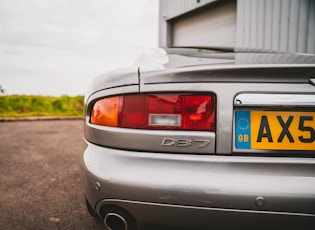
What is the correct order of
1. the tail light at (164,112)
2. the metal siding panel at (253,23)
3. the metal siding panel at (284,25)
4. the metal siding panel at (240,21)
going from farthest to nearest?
the metal siding panel at (240,21)
the metal siding panel at (253,23)
the metal siding panel at (284,25)
the tail light at (164,112)

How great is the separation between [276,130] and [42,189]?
2.10 metres

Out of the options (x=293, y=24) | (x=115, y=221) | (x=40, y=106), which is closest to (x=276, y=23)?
(x=293, y=24)

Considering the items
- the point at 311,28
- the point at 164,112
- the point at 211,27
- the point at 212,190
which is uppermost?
the point at 211,27

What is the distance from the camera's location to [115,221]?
1.01 metres

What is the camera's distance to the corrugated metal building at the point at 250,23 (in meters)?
4.48

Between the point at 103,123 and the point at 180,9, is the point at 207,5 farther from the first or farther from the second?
the point at 103,123

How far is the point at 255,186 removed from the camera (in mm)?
855

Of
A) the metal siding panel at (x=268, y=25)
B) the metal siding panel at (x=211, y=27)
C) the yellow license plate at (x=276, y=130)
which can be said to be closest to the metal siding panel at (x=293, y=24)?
the metal siding panel at (x=268, y=25)

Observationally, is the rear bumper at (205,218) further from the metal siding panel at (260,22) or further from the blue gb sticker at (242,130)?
the metal siding panel at (260,22)

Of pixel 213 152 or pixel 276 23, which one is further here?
pixel 276 23

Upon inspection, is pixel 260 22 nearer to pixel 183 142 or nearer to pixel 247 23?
pixel 247 23

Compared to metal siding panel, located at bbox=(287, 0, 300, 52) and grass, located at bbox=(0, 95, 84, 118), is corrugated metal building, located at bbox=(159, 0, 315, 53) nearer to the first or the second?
metal siding panel, located at bbox=(287, 0, 300, 52)

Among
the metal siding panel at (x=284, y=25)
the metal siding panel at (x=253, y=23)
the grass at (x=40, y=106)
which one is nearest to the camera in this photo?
the metal siding panel at (x=284, y=25)

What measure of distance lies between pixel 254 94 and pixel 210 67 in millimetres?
198
